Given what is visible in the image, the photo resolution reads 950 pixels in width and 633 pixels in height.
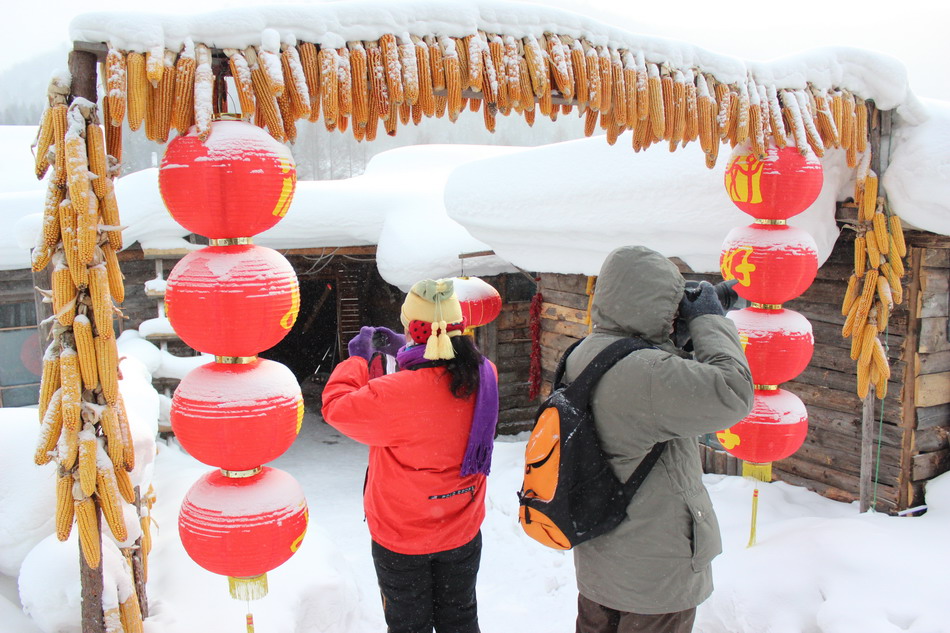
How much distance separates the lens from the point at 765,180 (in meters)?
3.40

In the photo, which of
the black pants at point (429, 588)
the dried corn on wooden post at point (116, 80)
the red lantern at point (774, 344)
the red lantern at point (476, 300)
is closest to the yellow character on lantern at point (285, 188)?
the dried corn on wooden post at point (116, 80)

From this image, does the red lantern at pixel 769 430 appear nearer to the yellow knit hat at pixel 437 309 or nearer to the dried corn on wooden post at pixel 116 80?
the yellow knit hat at pixel 437 309

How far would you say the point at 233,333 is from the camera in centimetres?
221

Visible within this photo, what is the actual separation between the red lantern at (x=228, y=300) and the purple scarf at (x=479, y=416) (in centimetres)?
48

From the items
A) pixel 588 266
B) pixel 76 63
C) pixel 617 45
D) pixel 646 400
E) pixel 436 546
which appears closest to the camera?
pixel 646 400

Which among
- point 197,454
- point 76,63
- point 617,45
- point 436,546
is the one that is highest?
point 617,45

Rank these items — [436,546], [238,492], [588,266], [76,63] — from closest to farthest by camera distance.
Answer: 1. [76,63]
2. [238,492]
3. [436,546]
4. [588,266]

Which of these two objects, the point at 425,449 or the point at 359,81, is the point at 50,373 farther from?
the point at 359,81

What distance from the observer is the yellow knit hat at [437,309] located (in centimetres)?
231

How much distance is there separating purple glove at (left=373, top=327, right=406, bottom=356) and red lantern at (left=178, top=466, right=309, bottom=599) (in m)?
0.66

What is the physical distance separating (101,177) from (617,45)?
7.17 ft

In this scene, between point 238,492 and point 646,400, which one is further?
point 238,492

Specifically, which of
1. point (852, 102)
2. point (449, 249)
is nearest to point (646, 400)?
point (852, 102)

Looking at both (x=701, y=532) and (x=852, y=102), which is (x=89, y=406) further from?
(x=852, y=102)
